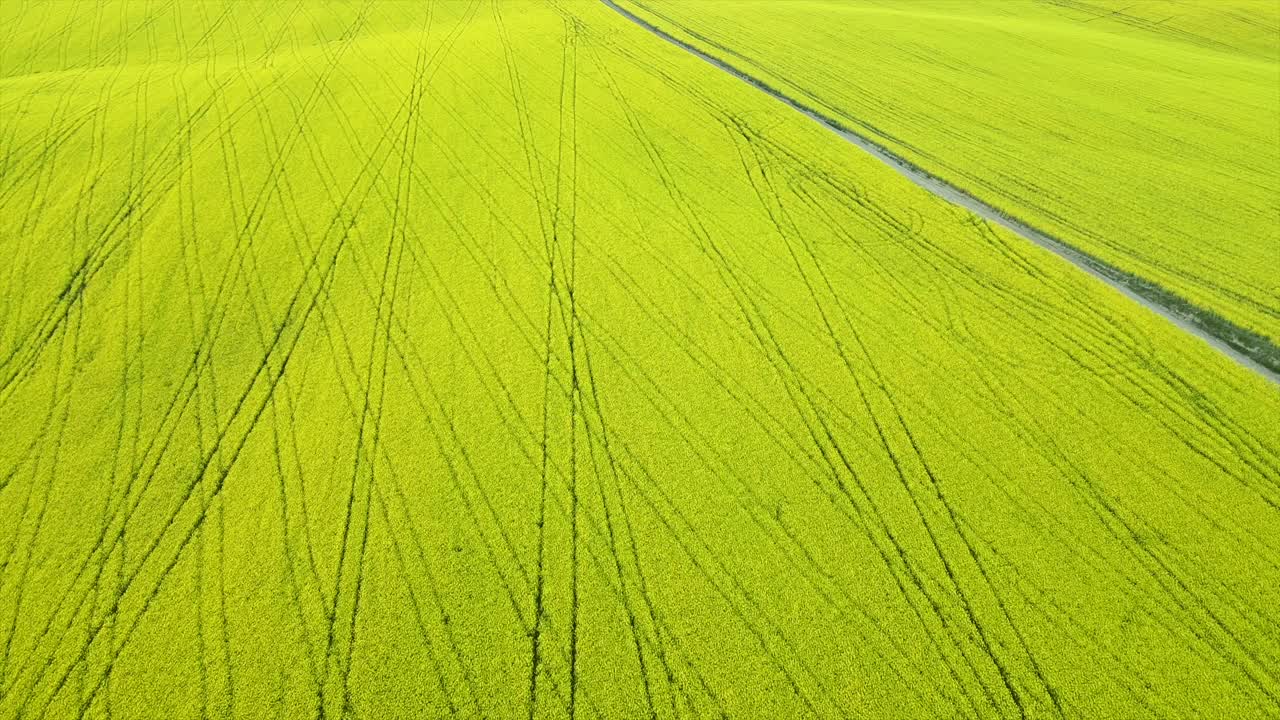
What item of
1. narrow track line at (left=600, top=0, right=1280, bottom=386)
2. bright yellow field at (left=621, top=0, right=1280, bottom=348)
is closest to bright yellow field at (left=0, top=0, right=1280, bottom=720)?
narrow track line at (left=600, top=0, right=1280, bottom=386)

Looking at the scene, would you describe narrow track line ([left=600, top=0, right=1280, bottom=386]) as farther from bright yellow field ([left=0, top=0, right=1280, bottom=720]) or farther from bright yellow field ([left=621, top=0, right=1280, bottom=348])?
bright yellow field ([left=0, top=0, right=1280, bottom=720])

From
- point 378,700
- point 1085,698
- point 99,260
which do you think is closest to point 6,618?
point 378,700

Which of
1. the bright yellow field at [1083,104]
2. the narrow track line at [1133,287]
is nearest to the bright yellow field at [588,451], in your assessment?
the narrow track line at [1133,287]

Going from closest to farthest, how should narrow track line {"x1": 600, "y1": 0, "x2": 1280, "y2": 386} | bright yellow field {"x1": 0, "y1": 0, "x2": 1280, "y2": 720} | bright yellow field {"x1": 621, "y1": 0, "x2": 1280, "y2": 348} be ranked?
bright yellow field {"x1": 0, "y1": 0, "x2": 1280, "y2": 720} < narrow track line {"x1": 600, "y1": 0, "x2": 1280, "y2": 386} < bright yellow field {"x1": 621, "y1": 0, "x2": 1280, "y2": 348}

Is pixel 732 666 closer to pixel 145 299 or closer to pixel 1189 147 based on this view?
pixel 145 299

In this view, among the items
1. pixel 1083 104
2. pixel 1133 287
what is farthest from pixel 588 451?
pixel 1083 104

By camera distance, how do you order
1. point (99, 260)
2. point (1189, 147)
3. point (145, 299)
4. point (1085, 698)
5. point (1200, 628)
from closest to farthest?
point (1085, 698) < point (1200, 628) < point (145, 299) < point (99, 260) < point (1189, 147)

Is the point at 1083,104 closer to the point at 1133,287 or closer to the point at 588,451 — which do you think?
the point at 1133,287
